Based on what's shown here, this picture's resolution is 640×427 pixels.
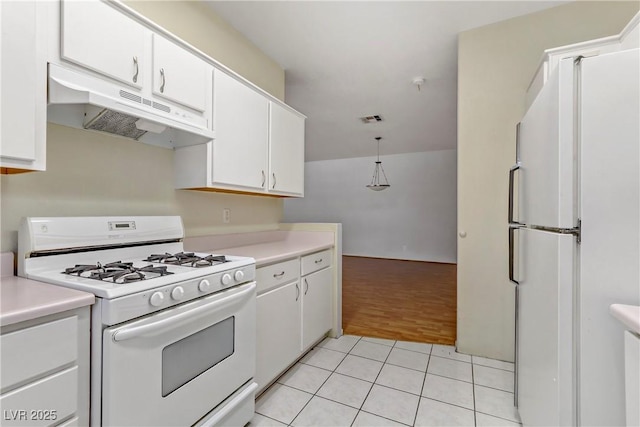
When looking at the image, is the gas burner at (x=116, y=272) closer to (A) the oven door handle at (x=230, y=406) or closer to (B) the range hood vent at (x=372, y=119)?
(A) the oven door handle at (x=230, y=406)

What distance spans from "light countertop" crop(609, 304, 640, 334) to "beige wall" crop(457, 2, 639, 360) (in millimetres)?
1583

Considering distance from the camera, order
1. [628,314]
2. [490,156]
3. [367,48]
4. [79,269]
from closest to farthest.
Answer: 1. [628,314]
2. [79,269]
3. [490,156]
4. [367,48]

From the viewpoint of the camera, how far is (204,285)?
131 cm

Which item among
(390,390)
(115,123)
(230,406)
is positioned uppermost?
(115,123)

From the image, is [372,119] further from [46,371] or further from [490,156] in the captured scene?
[46,371]

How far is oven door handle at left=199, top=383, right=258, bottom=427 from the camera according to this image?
4.46 ft

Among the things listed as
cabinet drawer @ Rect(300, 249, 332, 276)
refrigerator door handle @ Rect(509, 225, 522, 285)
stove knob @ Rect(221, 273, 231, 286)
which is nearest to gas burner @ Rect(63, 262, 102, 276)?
stove knob @ Rect(221, 273, 231, 286)

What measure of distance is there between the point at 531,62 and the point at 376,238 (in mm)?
5783

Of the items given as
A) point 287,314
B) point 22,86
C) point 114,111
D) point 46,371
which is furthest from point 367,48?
point 46,371

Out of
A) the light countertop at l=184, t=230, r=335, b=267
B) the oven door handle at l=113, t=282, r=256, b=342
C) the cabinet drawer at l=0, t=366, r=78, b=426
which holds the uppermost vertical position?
the light countertop at l=184, t=230, r=335, b=267

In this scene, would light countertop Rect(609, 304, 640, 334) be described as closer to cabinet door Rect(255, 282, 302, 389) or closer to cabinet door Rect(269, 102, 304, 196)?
cabinet door Rect(255, 282, 302, 389)

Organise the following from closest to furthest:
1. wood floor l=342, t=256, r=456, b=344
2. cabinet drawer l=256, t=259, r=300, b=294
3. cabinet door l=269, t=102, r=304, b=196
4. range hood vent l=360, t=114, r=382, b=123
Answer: cabinet drawer l=256, t=259, r=300, b=294
cabinet door l=269, t=102, r=304, b=196
wood floor l=342, t=256, r=456, b=344
range hood vent l=360, t=114, r=382, b=123

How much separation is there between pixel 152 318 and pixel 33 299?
1.13ft

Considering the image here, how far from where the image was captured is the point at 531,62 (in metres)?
2.33
